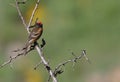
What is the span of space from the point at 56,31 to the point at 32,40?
9.66m

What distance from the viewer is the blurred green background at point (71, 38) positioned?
13.3 meters

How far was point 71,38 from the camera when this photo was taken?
565 inches

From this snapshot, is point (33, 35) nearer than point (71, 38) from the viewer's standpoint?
Yes

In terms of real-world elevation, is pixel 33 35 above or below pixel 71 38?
below

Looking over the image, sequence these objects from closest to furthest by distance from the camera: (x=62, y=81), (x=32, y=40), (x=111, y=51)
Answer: (x=32, y=40) → (x=62, y=81) → (x=111, y=51)

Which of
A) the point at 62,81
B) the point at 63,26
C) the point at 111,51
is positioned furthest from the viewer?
the point at 63,26

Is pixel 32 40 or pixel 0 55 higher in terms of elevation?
pixel 0 55

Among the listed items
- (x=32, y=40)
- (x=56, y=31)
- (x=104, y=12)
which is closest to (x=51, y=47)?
(x=56, y=31)

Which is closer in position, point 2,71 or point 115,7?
point 2,71

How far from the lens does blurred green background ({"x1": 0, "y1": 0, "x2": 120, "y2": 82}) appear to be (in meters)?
13.3

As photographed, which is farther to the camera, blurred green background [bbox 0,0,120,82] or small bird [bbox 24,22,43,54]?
blurred green background [bbox 0,0,120,82]

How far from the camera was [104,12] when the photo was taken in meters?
14.9

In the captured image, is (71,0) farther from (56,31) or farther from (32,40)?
(32,40)

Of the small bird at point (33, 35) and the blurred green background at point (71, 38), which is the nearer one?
the small bird at point (33, 35)
